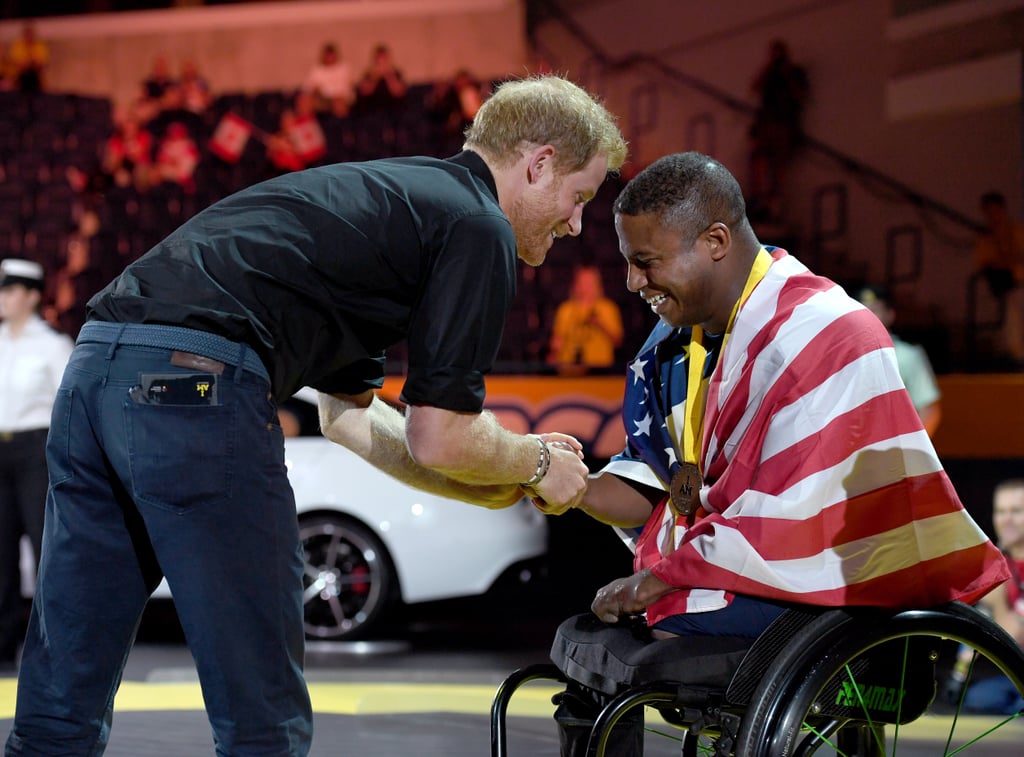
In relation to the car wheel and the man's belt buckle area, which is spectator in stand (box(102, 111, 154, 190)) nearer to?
the car wheel

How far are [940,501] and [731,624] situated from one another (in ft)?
1.46

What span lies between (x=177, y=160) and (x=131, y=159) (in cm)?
49

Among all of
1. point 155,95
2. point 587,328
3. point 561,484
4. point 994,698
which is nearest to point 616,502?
point 561,484

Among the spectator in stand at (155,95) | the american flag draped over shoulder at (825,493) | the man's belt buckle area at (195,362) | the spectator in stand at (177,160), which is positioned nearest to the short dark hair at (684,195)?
the american flag draped over shoulder at (825,493)

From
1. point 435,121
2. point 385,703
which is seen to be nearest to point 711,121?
point 435,121

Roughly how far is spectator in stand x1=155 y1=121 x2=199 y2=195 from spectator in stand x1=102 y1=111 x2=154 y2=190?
11 cm

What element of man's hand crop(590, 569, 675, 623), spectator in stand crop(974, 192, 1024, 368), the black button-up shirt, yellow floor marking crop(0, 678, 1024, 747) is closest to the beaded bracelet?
man's hand crop(590, 569, 675, 623)

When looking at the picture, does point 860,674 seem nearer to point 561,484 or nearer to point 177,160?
point 561,484

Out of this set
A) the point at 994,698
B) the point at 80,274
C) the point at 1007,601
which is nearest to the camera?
the point at 994,698

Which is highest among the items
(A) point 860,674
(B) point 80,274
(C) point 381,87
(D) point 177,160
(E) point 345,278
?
(C) point 381,87

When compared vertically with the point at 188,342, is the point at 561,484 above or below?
below

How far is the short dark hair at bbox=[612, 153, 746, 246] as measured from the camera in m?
2.55

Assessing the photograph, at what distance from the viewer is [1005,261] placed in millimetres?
10008

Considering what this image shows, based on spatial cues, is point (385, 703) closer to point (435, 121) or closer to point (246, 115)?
point (435, 121)
